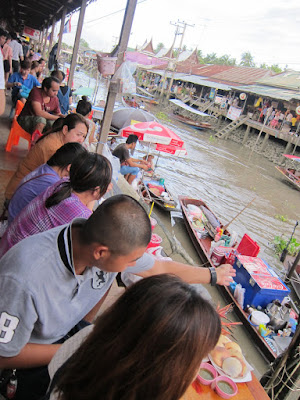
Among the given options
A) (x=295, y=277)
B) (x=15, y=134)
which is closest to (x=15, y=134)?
(x=15, y=134)

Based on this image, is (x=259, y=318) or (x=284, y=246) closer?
(x=259, y=318)

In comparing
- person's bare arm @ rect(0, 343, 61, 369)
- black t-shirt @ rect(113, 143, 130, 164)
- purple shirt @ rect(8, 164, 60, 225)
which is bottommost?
black t-shirt @ rect(113, 143, 130, 164)

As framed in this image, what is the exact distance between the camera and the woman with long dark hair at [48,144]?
3488mm

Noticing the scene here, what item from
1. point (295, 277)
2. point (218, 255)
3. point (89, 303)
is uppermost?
point (89, 303)

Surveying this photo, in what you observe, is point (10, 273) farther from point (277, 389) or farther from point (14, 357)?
point (277, 389)

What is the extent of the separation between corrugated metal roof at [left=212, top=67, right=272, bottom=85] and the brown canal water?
10.8m

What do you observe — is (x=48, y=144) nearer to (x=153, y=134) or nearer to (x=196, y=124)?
(x=153, y=134)

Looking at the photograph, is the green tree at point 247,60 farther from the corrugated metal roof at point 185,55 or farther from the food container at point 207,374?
the food container at point 207,374

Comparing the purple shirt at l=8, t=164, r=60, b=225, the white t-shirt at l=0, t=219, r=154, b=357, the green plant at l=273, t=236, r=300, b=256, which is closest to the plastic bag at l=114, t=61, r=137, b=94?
the purple shirt at l=8, t=164, r=60, b=225

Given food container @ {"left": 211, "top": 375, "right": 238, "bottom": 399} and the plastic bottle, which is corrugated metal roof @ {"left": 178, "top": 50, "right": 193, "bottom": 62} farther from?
the plastic bottle

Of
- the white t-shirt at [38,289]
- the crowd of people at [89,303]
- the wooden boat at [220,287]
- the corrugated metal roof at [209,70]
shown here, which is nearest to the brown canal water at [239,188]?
the wooden boat at [220,287]

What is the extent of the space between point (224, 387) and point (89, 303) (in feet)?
3.11

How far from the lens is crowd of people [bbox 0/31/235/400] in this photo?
36.7 inches

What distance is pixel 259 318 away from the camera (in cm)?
524
